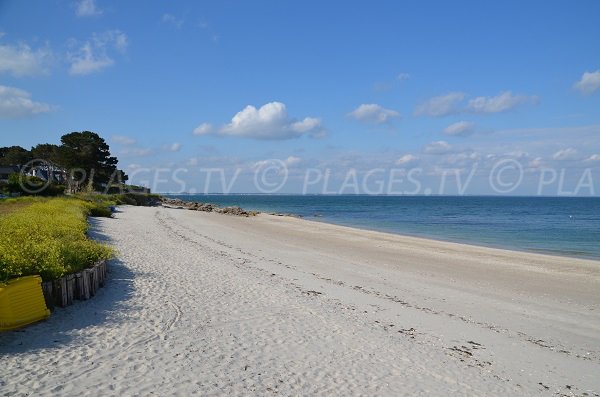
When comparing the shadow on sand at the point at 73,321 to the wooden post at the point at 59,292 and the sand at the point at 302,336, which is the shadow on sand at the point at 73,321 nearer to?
the sand at the point at 302,336

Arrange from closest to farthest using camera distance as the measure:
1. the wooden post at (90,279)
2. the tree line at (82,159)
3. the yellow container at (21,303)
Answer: the yellow container at (21,303)
the wooden post at (90,279)
the tree line at (82,159)

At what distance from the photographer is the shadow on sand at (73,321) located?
6012mm

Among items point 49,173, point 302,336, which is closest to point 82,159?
point 49,173

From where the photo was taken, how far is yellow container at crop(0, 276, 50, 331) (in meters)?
6.22

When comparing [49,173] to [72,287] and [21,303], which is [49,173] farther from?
[21,303]

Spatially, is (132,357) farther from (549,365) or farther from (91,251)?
(549,365)

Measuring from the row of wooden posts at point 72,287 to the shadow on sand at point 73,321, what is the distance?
0.13 m

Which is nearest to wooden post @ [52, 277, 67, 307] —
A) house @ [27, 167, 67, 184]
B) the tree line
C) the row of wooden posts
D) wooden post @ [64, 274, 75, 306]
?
the row of wooden posts

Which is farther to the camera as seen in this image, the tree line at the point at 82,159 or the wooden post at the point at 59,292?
the tree line at the point at 82,159

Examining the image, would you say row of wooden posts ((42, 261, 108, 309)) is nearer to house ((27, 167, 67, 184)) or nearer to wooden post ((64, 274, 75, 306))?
wooden post ((64, 274, 75, 306))

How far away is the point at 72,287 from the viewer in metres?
8.07

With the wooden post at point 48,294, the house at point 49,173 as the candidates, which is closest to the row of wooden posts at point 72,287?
the wooden post at point 48,294

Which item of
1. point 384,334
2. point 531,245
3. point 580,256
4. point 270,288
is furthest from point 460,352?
point 531,245

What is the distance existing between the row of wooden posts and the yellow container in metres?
0.55
